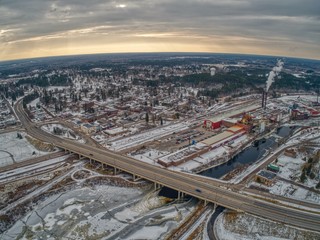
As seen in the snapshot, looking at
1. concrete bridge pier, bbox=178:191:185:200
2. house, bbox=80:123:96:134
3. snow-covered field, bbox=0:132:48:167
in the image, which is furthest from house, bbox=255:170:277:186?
snow-covered field, bbox=0:132:48:167

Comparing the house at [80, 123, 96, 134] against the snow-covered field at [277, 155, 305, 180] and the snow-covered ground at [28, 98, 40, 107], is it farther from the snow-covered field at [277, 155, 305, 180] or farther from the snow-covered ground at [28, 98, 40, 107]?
the snow-covered field at [277, 155, 305, 180]

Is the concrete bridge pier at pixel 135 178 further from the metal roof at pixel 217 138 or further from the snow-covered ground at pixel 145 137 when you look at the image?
the metal roof at pixel 217 138

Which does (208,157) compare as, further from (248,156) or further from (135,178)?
(135,178)

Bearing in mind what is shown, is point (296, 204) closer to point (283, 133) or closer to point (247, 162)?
point (247, 162)

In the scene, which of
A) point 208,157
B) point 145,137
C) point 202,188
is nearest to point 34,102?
point 145,137

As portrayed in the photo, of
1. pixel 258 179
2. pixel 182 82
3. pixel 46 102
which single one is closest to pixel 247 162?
pixel 258 179

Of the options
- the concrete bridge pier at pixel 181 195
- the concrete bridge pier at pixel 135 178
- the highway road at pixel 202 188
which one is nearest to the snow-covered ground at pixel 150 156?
the highway road at pixel 202 188
